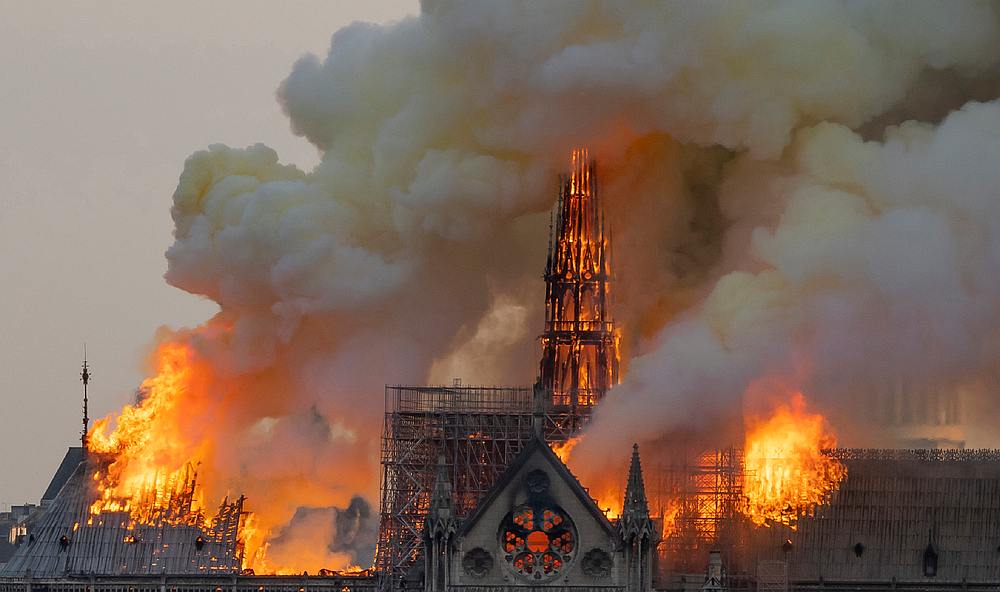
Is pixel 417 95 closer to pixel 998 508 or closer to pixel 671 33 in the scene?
pixel 671 33

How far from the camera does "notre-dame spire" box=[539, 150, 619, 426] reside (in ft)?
471

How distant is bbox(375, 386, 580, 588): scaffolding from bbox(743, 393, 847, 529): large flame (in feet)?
26.1

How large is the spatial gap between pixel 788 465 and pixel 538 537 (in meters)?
13.9

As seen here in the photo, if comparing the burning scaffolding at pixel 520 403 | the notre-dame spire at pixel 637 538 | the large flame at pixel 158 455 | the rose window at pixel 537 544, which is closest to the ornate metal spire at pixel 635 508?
the notre-dame spire at pixel 637 538

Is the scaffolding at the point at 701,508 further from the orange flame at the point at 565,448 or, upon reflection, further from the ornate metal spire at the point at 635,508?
the ornate metal spire at the point at 635,508

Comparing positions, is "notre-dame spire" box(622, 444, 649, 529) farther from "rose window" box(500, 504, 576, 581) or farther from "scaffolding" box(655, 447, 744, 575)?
"scaffolding" box(655, 447, 744, 575)

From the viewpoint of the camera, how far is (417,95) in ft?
479

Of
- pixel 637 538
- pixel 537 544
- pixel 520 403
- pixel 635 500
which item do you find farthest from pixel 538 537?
pixel 520 403

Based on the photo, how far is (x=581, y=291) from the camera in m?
144

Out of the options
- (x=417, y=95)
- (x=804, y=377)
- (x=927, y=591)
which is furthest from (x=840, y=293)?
(x=417, y=95)

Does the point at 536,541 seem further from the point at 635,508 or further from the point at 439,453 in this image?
the point at 439,453

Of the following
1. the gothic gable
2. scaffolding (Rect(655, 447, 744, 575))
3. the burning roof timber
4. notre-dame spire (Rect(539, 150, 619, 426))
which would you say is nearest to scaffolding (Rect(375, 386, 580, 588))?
scaffolding (Rect(655, 447, 744, 575))

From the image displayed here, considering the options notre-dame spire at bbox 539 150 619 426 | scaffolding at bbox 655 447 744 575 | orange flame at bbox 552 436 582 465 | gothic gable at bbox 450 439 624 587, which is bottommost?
gothic gable at bbox 450 439 624 587

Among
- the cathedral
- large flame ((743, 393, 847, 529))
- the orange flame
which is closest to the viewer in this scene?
the cathedral
